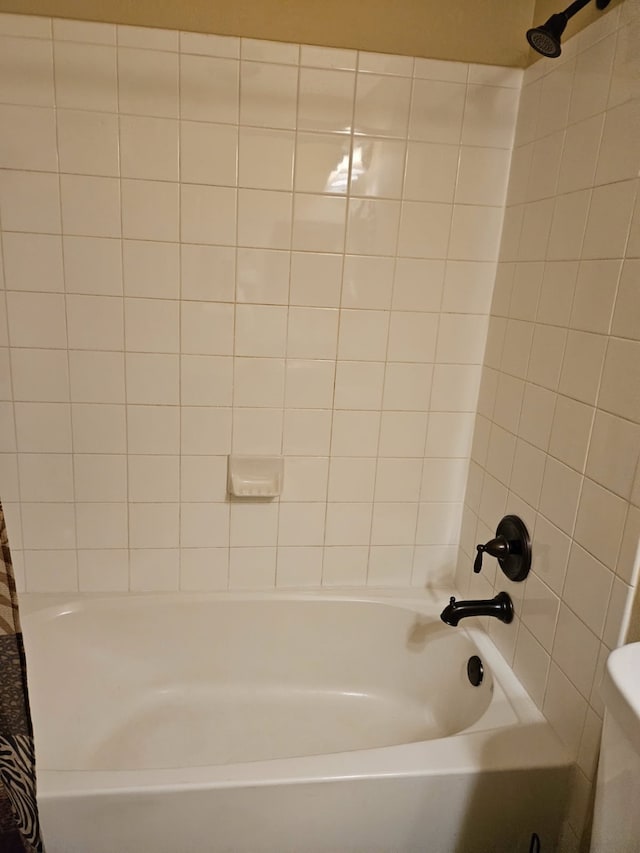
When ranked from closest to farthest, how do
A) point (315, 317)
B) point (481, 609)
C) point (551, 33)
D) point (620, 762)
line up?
point (620, 762) → point (551, 33) → point (481, 609) → point (315, 317)

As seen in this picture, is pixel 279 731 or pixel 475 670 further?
pixel 279 731

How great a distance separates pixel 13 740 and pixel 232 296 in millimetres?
1123

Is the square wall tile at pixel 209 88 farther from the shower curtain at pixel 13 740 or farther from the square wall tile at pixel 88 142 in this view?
the shower curtain at pixel 13 740

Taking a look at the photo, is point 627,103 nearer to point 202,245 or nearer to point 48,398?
point 202,245

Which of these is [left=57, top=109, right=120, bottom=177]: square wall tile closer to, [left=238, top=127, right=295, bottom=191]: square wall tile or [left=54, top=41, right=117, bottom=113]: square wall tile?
[left=54, top=41, right=117, bottom=113]: square wall tile

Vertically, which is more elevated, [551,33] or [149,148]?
[551,33]

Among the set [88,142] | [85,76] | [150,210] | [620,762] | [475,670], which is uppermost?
[85,76]

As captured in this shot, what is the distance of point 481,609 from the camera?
1.51m

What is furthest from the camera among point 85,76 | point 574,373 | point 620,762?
point 85,76

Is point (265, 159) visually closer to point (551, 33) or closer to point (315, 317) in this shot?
point (315, 317)

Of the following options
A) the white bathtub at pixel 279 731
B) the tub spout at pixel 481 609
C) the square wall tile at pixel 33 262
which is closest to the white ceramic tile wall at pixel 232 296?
the square wall tile at pixel 33 262

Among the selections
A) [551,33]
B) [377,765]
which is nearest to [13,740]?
[377,765]

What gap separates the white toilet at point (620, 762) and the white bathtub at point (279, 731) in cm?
37

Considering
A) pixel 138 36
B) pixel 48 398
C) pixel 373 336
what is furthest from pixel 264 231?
pixel 48 398
